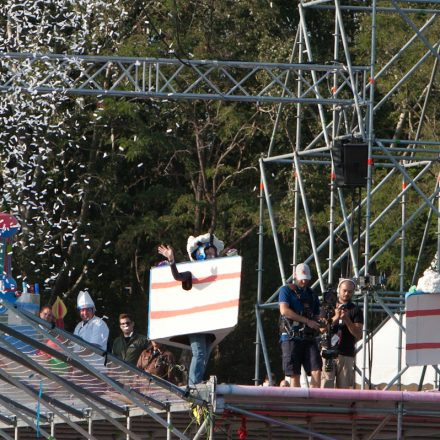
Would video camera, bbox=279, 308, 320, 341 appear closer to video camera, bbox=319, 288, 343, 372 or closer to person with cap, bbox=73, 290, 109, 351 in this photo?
video camera, bbox=319, 288, 343, 372

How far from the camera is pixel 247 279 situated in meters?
27.6

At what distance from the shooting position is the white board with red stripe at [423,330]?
1248cm

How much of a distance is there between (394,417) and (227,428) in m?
1.21

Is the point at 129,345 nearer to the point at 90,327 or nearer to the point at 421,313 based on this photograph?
the point at 90,327

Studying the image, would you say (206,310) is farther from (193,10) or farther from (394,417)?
(193,10)

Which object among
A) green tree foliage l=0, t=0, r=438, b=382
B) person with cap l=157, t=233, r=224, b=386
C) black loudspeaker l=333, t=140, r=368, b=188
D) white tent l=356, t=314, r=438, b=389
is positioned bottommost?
person with cap l=157, t=233, r=224, b=386

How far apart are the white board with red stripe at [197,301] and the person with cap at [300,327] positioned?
1094 mm

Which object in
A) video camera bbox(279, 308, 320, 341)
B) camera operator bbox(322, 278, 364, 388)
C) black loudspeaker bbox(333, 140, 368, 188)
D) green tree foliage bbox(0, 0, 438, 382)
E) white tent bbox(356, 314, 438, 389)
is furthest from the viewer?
green tree foliage bbox(0, 0, 438, 382)

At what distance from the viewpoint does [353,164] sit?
16.5 metres

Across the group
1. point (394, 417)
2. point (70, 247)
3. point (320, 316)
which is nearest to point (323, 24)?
→ point (70, 247)

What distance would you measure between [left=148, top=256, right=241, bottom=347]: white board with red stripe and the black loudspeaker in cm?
421

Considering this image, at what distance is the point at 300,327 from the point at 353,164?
3523 mm

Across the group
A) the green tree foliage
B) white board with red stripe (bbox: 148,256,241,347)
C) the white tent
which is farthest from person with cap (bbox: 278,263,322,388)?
the green tree foliage

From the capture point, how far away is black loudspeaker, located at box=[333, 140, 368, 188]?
53.8 feet
